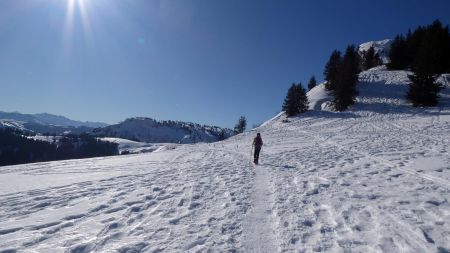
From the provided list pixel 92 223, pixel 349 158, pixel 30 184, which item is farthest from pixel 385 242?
pixel 30 184

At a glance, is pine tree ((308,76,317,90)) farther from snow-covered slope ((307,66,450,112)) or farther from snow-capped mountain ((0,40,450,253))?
snow-capped mountain ((0,40,450,253))

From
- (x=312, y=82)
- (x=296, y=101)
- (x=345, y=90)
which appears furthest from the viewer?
(x=312, y=82)

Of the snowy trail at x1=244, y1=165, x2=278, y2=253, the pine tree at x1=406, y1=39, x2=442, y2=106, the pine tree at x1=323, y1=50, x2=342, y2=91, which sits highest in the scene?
the pine tree at x1=323, y1=50, x2=342, y2=91

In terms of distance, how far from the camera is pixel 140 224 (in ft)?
25.3

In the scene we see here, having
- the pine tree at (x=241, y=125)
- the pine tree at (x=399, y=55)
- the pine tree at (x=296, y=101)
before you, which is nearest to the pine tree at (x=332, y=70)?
the pine tree at (x=296, y=101)

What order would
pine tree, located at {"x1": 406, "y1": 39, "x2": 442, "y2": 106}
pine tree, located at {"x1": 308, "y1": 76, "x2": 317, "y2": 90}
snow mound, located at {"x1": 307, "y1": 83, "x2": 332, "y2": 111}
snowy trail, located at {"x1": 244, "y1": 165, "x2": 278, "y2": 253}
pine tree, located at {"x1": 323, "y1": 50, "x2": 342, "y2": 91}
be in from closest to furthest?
snowy trail, located at {"x1": 244, "y1": 165, "x2": 278, "y2": 253}
pine tree, located at {"x1": 406, "y1": 39, "x2": 442, "y2": 106}
snow mound, located at {"x1": 307, "y1": 83, "x2": 332, "y2": 111}
pine tree, located at {"x1": 323, "y1": 50, "x2": 342, "y2": 91}
pine tree, located at {"x1": 308, "y1": 76, "x2": 317, "y2": 90}

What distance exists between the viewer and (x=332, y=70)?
220 ft

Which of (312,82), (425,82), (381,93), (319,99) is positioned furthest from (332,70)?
(312,82)

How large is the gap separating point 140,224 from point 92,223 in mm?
1317

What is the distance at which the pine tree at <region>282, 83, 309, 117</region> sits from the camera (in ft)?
195

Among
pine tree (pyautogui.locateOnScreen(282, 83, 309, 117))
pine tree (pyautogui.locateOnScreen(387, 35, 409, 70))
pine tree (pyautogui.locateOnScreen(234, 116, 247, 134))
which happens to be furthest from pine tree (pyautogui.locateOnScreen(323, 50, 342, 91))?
pine tree (pyautogui.locateOnScreen(234, 116, 247, 134))

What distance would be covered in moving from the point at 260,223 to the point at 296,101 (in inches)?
2127

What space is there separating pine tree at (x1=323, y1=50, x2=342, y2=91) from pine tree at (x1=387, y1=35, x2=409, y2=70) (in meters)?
11.9

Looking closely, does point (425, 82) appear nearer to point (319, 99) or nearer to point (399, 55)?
point (319, 99)
